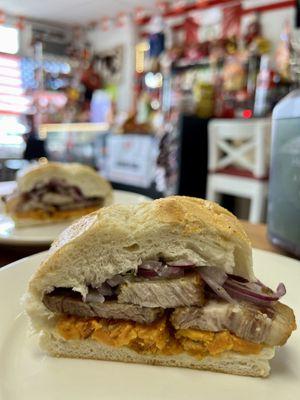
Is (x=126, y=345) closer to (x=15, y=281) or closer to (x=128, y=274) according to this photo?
(x=128, y=274)

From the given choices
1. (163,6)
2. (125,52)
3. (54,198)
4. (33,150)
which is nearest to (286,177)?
(54,198)

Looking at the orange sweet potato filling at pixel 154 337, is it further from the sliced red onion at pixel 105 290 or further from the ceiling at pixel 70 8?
the ceiling at pixel 70 8

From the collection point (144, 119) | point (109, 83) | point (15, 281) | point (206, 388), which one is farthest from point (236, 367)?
point (109, 83)

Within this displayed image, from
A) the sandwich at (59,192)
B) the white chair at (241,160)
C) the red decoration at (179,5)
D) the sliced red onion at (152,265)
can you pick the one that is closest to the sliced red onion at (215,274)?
the sliced red onion at (152,265)

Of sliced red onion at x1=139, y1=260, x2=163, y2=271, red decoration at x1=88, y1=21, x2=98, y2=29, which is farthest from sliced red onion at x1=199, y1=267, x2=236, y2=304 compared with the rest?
red decoration at x1=88, y1=21, x2=98, y2=29

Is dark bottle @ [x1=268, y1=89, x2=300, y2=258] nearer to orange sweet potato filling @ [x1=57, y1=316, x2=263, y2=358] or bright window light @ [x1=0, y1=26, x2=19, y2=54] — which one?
orange sweet potato filling @ [x1=57, y1=316, x2=263, y2=358]

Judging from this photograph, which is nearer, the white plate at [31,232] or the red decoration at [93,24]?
the white plate at [31,232]

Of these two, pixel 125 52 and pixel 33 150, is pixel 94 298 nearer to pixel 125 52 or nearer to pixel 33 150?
pixel 33 150
